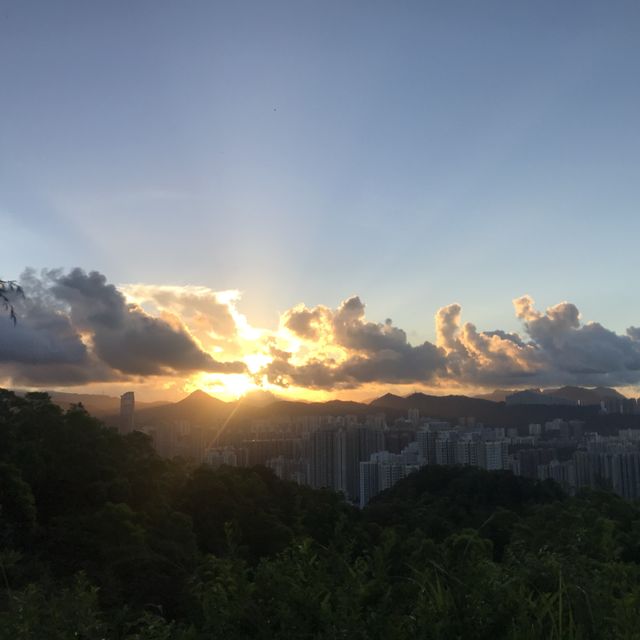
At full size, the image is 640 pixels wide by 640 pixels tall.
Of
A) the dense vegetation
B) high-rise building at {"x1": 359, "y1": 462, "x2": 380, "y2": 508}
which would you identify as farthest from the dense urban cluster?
the dense vegetation

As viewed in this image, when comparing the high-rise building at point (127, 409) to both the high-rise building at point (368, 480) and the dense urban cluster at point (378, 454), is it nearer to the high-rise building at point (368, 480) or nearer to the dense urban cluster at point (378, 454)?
the dense urban cluster at point (378, 454)

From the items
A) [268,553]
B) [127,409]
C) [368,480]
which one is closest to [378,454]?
[368,480]

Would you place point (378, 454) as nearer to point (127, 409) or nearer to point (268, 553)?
point (127, 409)

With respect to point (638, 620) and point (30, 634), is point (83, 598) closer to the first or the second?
point (30, 634)

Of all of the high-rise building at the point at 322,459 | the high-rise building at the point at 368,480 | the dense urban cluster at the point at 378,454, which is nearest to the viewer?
the dense urban cluster at the point at 378,454

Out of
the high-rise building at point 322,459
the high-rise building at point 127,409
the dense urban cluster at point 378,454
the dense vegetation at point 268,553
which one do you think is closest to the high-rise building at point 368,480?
the dense urban cluster at point 378,454

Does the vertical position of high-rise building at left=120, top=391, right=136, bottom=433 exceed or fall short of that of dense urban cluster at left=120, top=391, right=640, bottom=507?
it exceeds it

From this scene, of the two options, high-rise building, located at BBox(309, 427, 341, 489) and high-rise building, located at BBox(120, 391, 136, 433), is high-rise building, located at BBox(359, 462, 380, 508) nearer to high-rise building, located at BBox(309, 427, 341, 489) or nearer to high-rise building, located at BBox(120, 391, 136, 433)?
high-rise building, located at BBox(309, 427, 341, 489)
